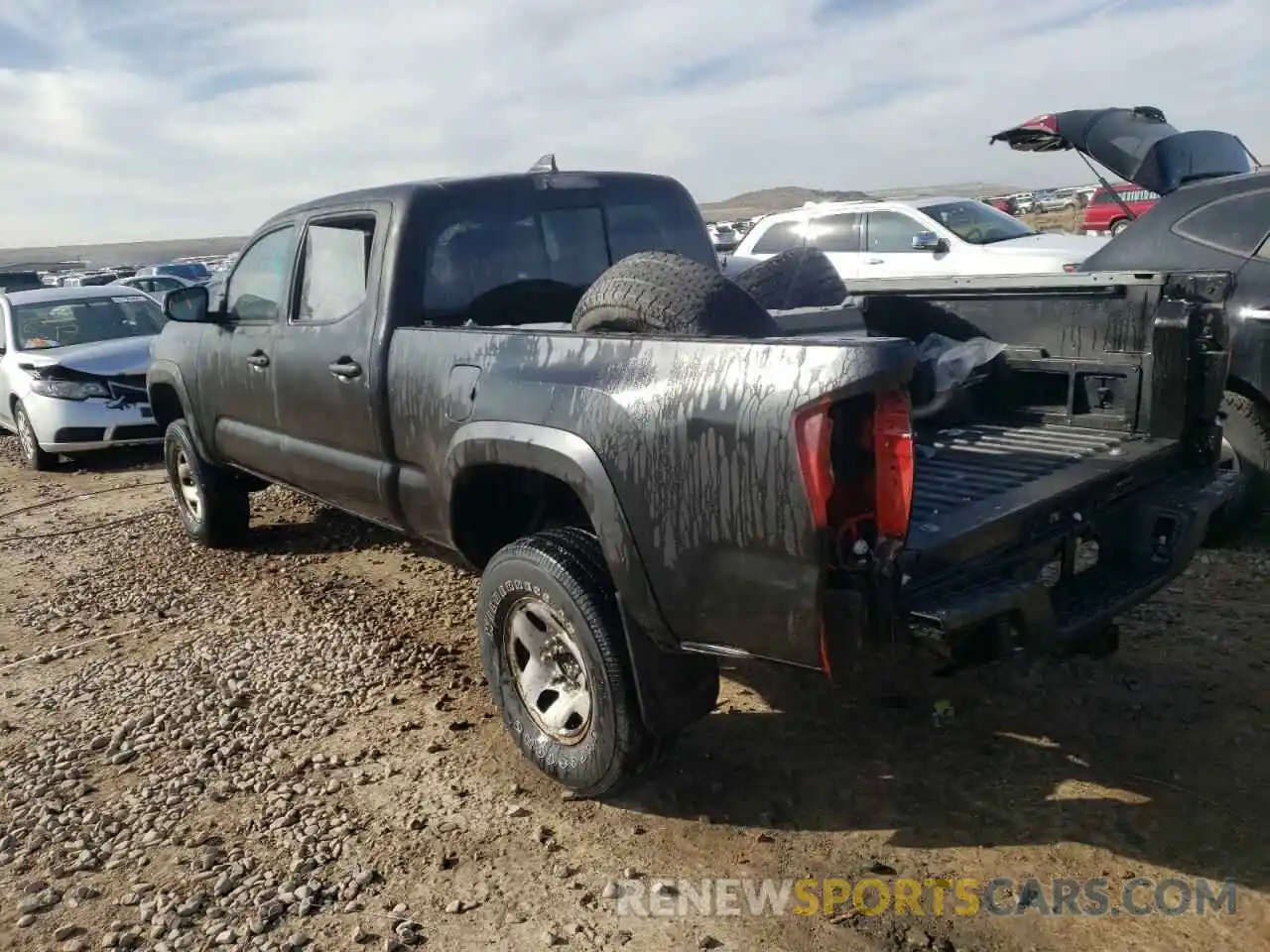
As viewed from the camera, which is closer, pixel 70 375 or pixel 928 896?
pixel 928 896

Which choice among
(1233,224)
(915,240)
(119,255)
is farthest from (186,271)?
(119,255)

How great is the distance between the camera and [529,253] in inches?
167

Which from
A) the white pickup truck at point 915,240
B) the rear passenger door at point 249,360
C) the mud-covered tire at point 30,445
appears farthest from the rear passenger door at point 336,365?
the white pickup truck at point 915,240

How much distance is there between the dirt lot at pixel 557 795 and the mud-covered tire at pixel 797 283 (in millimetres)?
1533

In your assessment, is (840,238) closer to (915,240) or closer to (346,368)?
(915,240)

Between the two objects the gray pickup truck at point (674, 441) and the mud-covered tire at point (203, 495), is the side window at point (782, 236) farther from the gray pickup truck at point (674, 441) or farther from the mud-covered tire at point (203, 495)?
the mud-covered tire at point (203, 495)

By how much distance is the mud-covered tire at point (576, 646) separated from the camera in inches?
118

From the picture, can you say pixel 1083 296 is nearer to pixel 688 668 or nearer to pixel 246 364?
pixel 688 668

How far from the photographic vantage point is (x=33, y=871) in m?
3.07

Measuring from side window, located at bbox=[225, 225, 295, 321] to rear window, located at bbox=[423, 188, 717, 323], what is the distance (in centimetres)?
109

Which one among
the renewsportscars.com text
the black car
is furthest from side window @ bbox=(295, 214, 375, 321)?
the black car

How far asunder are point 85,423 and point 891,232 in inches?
320

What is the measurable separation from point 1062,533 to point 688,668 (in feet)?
3.78

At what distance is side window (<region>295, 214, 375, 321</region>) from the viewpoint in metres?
4.12
